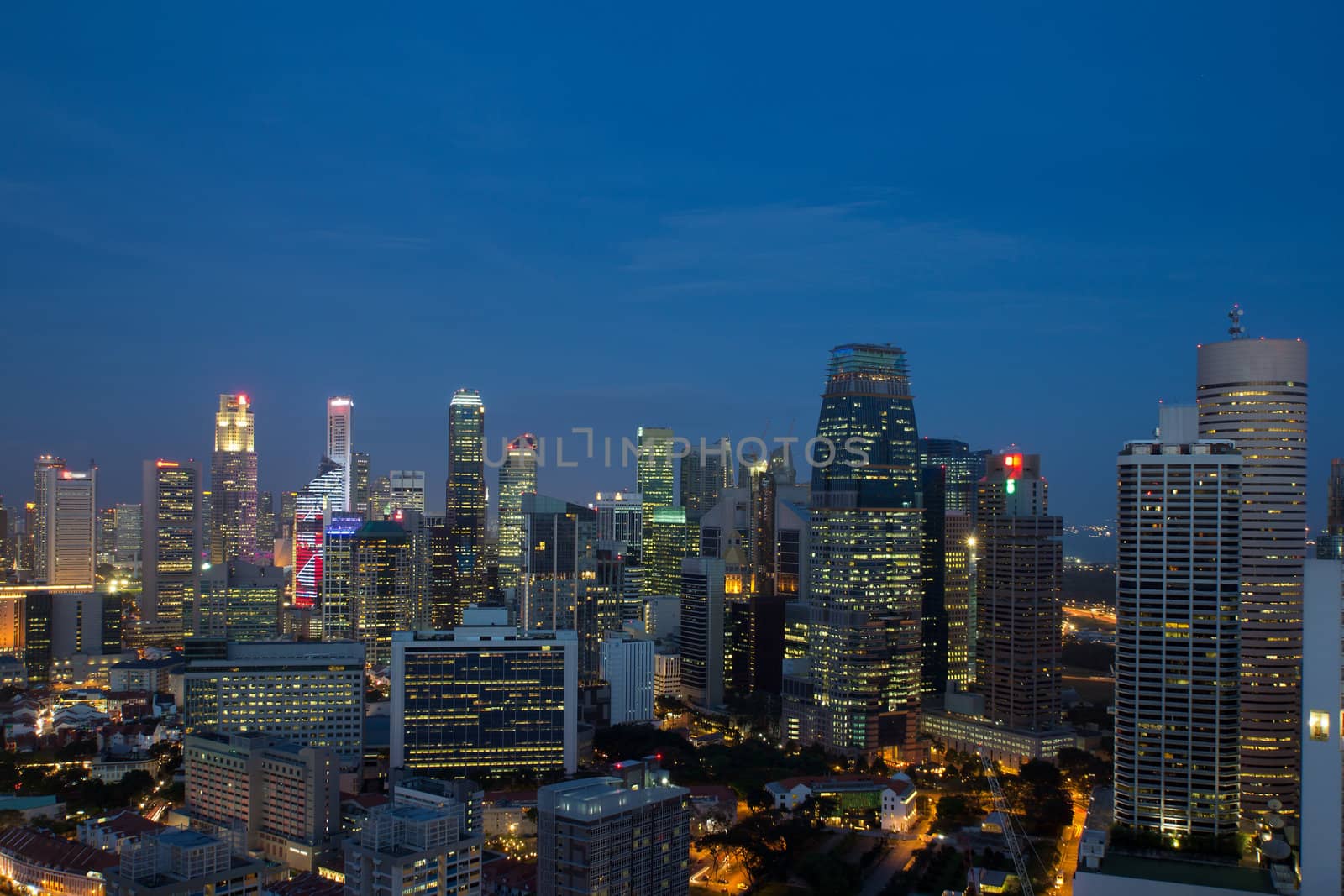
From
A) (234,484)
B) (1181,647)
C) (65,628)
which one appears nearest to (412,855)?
(1181,647)

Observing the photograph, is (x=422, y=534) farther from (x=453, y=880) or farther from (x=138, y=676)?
(x=453, y=880)

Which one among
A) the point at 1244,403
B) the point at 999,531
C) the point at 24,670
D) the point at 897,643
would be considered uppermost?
the point at 1244,403

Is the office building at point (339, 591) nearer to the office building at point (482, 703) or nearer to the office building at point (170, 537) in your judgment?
the office building at point (170, 537)

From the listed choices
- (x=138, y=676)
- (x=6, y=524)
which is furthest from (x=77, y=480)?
(x=138, y=676)

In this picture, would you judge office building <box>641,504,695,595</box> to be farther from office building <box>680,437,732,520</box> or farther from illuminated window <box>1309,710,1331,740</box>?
illuminated window <box>1309,710,1331,740</box>

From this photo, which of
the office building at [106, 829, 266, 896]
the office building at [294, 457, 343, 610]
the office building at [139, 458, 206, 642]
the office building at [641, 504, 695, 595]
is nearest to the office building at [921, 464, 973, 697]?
the office building at [641, 504, 695, 595]

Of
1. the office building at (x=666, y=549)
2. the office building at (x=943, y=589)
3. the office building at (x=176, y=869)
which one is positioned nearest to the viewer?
the office building at (x=176, y=869)

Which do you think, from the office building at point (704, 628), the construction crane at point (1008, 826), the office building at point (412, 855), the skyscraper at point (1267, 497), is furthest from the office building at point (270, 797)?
the skyscraper at point (1267, 497)
